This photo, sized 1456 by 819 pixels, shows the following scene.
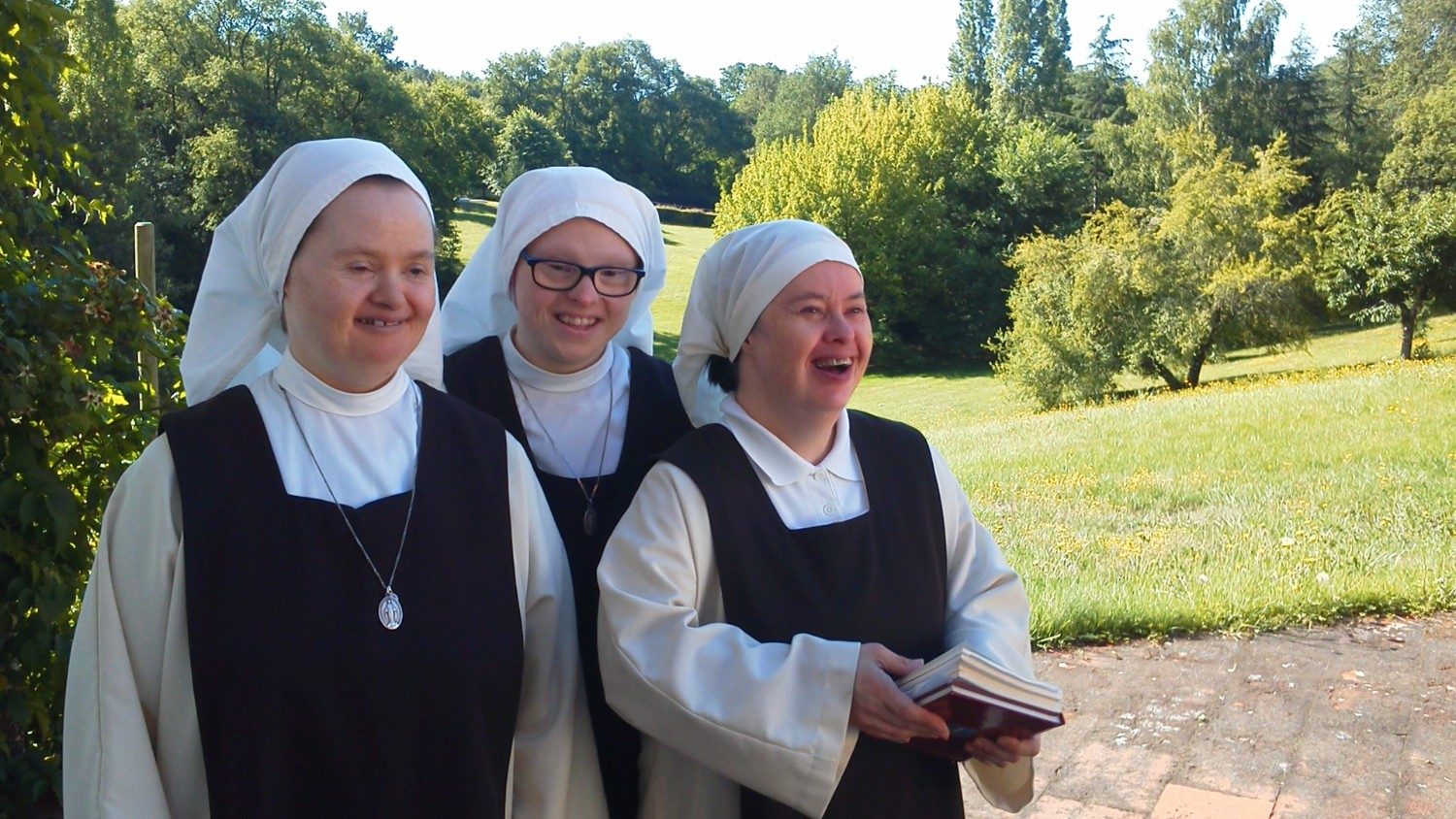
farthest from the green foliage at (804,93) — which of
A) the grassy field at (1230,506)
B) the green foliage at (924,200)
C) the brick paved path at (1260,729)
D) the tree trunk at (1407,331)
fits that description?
the brick paved path at (1260,729)

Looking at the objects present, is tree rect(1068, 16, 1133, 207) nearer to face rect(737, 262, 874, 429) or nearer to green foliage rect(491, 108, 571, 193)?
green foliage rect(491, 108, 571, 193)

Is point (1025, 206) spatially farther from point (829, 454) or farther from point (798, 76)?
point (829, 454)

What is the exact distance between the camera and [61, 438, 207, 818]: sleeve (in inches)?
72.3

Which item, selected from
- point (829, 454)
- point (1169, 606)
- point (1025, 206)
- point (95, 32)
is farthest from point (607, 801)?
point (1025, 206)

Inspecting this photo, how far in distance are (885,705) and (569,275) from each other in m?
1.08

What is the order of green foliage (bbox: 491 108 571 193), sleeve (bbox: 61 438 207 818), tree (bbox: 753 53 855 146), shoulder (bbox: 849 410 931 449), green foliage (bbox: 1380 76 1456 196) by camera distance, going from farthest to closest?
tree (bbox: 753 53 855 146), green foliage (bbox: 491 108 571 193), green foliage (bbox: 1380 76 1456 196), shoulder (bbox: 849 410 931 449), sleeve (bbox: 61 438 207 818)

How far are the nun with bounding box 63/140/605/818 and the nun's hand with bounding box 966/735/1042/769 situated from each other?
705mm

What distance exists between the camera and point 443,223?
1495 inches

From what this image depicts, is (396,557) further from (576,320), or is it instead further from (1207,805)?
(1207,805)

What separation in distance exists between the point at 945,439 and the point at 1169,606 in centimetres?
1133

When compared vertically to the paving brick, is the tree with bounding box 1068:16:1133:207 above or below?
above

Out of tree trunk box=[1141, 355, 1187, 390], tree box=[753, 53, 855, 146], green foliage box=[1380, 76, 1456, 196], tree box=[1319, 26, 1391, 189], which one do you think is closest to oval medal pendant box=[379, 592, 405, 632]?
tree trunk box=[1141, 355, 1187, 390]

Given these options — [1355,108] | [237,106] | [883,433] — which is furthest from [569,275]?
[1355,108]

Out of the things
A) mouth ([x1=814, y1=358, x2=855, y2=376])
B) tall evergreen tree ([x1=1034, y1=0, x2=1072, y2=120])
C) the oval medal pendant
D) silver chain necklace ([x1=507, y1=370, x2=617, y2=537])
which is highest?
tall evergreen tree ([x1=1034, y1=0, x2=1072, y2=120])
